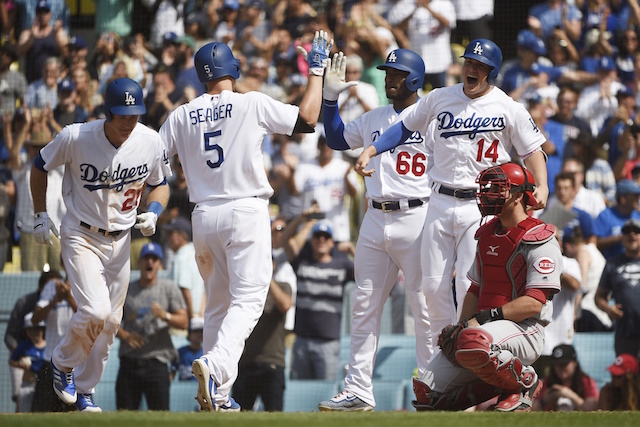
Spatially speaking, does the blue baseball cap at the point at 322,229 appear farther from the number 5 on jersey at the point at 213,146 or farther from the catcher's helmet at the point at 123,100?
the catcher's helmet at the point at 123,100

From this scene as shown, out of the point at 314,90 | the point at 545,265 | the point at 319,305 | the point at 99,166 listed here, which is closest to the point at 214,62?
the point at 314,90

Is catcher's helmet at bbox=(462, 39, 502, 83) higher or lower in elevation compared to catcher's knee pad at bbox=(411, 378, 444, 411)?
higher

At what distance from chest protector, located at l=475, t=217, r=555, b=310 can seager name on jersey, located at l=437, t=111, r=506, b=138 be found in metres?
1.01

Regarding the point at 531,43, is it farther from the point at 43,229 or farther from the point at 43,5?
the point at 43,229

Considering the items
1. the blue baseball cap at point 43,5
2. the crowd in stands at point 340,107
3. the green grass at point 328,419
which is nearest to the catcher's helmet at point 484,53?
the green grass at point 328,419

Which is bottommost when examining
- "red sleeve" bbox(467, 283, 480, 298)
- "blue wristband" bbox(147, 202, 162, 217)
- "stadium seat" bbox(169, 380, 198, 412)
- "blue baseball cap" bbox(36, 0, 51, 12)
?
"stadium seat" bbox(169, 380, 198, 412)

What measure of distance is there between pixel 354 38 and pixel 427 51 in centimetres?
93

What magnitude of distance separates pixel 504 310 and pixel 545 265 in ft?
1.13

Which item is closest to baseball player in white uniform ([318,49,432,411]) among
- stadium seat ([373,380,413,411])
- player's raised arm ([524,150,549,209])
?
player's raised arm ([524,150,549,209])

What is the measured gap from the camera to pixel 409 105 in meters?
7.84

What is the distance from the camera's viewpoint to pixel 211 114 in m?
7.08

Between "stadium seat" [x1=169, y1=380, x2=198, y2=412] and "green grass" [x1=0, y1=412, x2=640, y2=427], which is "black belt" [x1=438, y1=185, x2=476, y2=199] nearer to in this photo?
"green grass" [x1=0, y1=412, x2=640, y2=427]

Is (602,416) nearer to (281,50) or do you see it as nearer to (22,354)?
(22,354)

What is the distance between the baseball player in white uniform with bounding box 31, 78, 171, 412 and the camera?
23.2 ft
